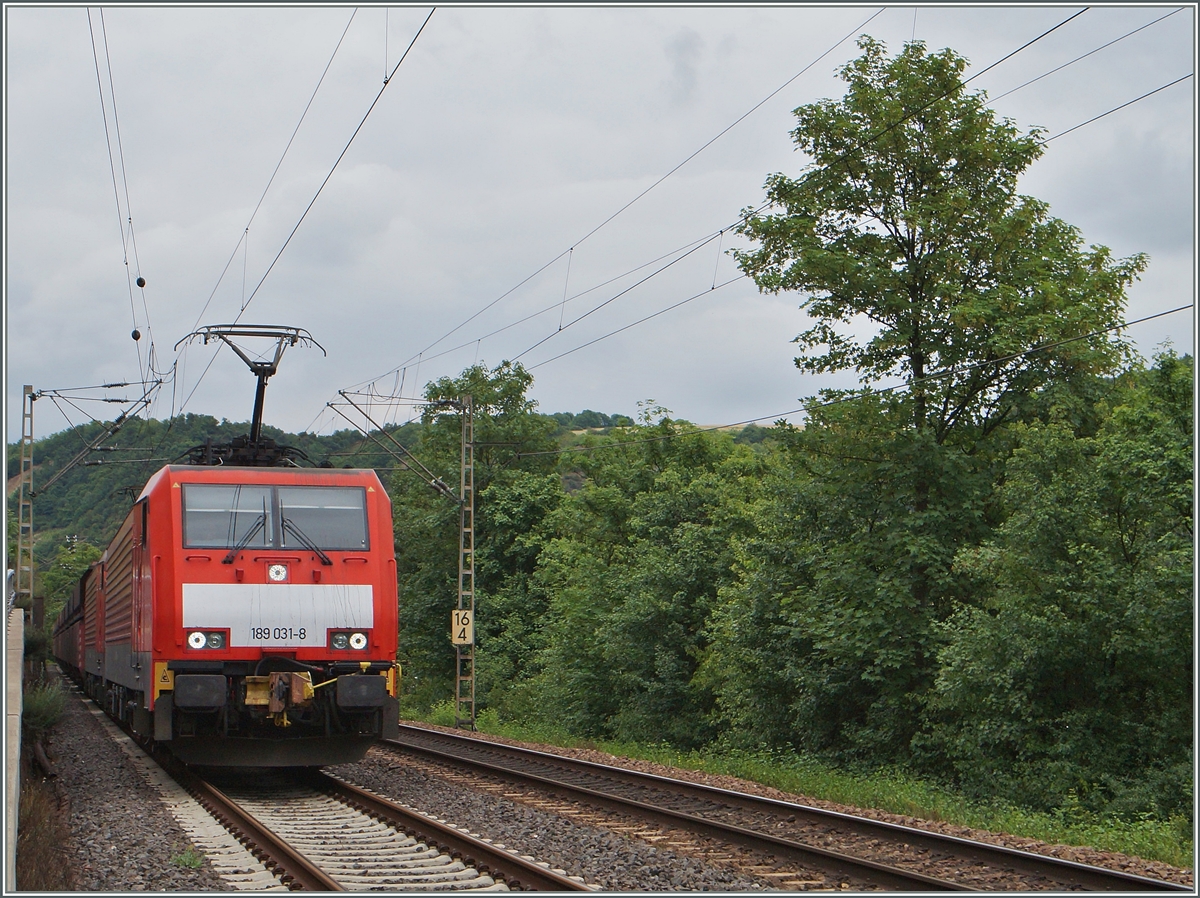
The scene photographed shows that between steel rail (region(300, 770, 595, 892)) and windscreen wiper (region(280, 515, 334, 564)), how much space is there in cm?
254

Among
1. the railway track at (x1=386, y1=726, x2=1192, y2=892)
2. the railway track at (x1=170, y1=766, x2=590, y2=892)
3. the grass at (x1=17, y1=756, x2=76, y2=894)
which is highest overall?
the grass at (x1=17, y1=756, x2=76, y2=894)

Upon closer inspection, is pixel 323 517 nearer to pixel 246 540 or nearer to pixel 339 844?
pixel 246 540

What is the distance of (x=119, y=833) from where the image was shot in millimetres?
10023

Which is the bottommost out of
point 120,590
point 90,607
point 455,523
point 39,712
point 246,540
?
point 39,712

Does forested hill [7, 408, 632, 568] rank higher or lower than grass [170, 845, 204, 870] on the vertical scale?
higher

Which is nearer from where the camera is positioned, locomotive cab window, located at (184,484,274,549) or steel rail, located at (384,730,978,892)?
steel rail, located at (384,730,978,892)

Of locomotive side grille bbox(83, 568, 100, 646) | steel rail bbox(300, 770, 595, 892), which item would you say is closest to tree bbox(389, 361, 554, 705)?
locomotive side grille bbox(83, 568, 100, 646)

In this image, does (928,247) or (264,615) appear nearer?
(264,615)

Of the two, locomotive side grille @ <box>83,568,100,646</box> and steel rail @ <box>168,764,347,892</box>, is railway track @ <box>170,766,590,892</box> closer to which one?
steel rail @ <box>168,764,347,892</box>

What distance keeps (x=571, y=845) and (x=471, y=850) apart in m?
0.96

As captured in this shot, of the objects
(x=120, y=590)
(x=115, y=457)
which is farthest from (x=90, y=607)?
(x=115, y=457)

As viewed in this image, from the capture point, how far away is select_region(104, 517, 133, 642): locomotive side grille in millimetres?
14016

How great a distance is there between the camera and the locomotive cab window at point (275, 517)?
489 inches

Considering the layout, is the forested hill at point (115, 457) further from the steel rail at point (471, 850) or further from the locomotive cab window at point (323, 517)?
the steel rail at point (471, 850)
